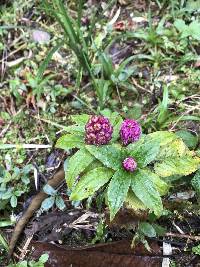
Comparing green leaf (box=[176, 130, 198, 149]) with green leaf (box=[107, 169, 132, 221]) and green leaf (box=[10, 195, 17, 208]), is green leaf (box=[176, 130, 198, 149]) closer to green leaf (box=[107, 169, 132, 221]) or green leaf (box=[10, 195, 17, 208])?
green leaf (box=[107, 169, 132, 221])

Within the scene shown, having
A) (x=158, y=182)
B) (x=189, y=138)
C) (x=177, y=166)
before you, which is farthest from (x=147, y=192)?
(x=189, y=138)

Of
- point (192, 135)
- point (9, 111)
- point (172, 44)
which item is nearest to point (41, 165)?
point (9, 111)

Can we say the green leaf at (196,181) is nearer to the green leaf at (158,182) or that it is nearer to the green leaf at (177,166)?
the green leaf at (177,166)

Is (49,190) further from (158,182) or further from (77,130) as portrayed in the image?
(158,182)

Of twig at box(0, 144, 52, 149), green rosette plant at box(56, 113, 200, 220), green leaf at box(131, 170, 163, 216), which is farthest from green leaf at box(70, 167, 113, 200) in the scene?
twig at box(0, 144, 52, 149)

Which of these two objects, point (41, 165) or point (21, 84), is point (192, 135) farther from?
point (21, 84)

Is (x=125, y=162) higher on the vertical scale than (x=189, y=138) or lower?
higher
